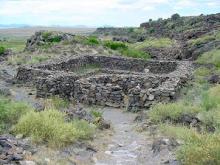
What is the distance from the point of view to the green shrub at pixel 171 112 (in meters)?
13.8

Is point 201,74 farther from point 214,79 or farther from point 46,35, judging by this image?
point 46,35

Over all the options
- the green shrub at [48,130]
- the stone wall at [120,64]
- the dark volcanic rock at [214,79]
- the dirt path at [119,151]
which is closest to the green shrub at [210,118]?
the dirt path at [119,151]

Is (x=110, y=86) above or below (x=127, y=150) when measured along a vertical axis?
above

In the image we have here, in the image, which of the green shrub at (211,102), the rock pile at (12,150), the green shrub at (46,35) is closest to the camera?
the rock pile at (12,150)

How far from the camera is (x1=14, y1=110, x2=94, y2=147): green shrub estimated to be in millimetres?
10859

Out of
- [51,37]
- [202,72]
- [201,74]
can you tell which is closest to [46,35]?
[51,37]

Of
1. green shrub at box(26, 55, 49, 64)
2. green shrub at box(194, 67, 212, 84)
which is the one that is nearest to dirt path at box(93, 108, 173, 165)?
green shrub at box(194, 67, 212, 84)

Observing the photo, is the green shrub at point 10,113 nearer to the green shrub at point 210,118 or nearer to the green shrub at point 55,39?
the green shrub at point 210,118

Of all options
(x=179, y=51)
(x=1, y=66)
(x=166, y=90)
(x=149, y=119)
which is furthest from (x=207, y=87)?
(x=179, y=51)

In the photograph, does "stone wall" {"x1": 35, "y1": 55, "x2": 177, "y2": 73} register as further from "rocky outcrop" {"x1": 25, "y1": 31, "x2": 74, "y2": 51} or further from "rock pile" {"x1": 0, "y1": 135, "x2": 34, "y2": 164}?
"rock pile" {"x1": 0, "y1": 135, "x2": 34, "y2": 164}

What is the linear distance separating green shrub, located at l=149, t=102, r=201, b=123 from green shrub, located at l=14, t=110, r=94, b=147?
2.93 metres

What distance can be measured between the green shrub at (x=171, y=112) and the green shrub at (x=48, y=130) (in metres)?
2.93

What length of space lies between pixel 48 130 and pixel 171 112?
14.4ft

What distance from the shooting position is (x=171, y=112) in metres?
13.9
